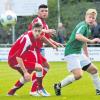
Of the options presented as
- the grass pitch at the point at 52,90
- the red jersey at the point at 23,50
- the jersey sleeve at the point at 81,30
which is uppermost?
the jersey sleeve at the point at 81,30

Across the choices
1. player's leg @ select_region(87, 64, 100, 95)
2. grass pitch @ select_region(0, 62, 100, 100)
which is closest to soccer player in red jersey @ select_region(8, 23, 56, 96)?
grass pitch @ select_region(0, 62, 100, 100)

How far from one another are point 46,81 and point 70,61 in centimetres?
511

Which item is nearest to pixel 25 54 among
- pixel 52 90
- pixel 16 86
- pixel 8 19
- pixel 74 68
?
pixel 16 86

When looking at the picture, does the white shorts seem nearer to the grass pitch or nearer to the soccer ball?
the grass pitch

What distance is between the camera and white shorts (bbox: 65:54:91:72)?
13.5 m

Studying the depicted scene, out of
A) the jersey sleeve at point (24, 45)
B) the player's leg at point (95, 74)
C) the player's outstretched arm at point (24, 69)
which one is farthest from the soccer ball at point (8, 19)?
the player's leg at point (95, 74)

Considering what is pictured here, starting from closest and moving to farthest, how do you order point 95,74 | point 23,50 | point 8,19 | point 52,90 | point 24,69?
1. point 24,69
2. point 23,50
3. point 95,74
4. point 8,19
5. point 52,90

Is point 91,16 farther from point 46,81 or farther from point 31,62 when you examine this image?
point 46,81

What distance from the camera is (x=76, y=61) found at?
13.6 m

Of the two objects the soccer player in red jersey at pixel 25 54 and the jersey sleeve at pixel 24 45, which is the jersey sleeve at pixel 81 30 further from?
the jersey sleeve at pixel 24 45

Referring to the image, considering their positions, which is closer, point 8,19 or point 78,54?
point 78,54

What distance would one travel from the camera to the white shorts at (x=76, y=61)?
44.4 ft

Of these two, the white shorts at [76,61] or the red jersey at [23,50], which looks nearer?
the red jersey at [23,50]

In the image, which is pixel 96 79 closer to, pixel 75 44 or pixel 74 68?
pixel 74 68
